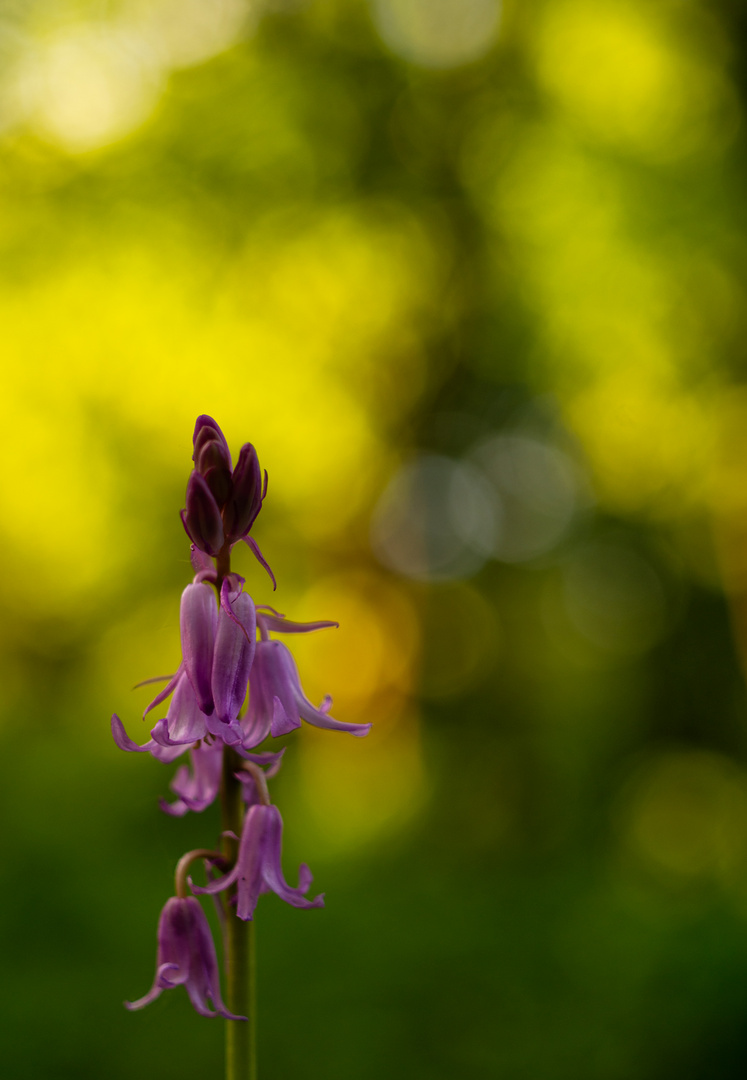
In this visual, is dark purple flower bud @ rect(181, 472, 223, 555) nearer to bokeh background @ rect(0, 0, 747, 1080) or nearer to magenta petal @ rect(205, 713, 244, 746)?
magenta petal @ rect(205, 713, 244, 746)

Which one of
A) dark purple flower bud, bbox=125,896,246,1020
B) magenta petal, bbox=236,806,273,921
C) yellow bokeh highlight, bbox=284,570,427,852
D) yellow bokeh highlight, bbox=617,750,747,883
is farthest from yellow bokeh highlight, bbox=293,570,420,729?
magenta petal, bbox=236,806,273,921

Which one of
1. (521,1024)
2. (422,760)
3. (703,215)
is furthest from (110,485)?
(521,1024)

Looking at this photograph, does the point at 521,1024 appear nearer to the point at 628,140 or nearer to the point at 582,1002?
the point at 582,1002

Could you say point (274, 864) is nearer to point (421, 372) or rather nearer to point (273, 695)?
point (273, 695)

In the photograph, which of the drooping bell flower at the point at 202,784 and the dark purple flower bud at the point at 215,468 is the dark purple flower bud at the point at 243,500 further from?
the drooping bell flower at the point at 202,784

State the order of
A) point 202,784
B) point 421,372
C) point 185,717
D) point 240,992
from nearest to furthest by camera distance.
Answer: point 240,992, point 185,717, point 202,784, point 421,372

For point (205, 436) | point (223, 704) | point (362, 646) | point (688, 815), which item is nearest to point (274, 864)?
point (223, 704)
